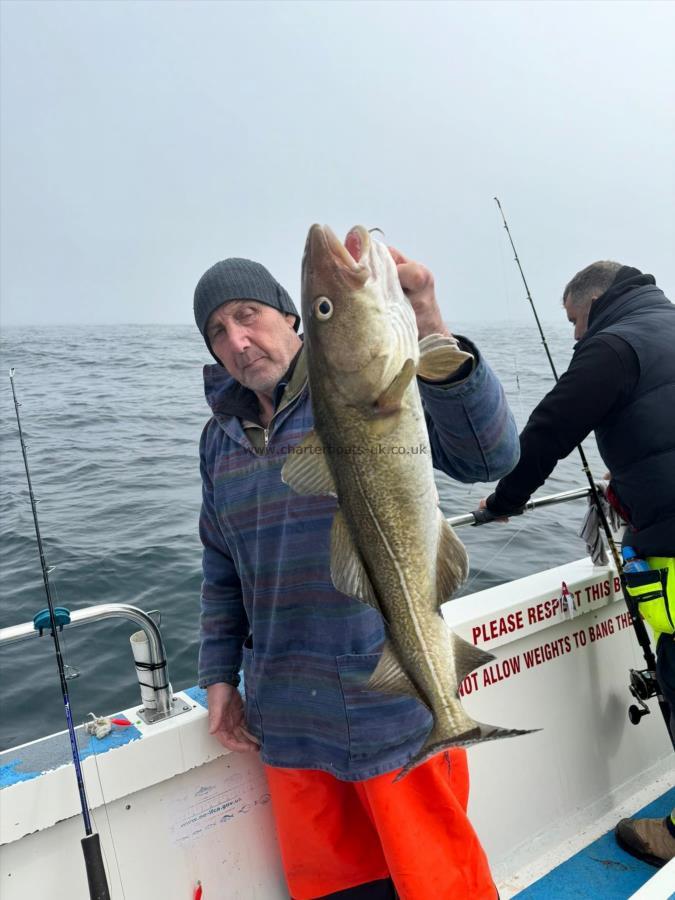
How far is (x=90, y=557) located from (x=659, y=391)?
5903 millimetres

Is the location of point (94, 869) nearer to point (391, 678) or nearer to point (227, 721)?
point (227, 721)

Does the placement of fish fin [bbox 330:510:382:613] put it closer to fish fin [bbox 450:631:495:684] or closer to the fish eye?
fish fin [bbox 450:631:495:684]

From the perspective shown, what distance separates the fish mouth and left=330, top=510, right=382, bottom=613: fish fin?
1.96ft

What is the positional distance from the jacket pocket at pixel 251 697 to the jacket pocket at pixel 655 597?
1.76 m

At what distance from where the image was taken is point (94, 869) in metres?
2.04

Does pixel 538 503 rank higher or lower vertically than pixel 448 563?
lower

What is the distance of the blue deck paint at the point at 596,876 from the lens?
3031 millimetres

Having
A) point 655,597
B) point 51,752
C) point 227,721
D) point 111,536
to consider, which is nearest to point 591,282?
point 655,597

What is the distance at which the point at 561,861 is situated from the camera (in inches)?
129

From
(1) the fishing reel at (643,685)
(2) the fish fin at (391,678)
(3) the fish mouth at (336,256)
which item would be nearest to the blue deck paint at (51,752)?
Answer: (2) the fish fin at (391,678)

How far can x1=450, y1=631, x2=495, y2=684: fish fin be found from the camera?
5.52 ft

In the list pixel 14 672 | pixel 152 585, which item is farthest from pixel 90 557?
pixel 14 672

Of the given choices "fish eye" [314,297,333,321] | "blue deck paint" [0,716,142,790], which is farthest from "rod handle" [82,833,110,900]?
"fish eye" [314,297,333,321]

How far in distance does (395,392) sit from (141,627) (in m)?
1.59
